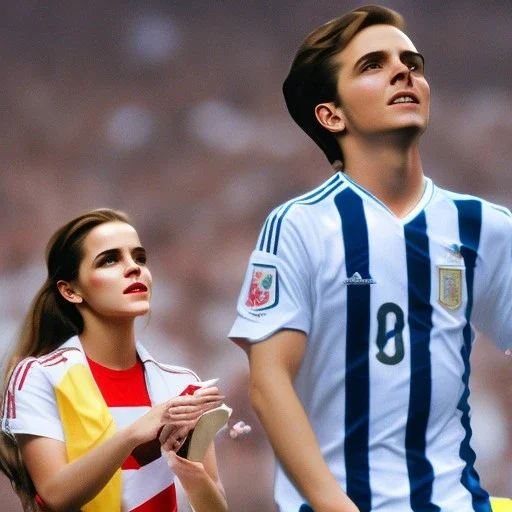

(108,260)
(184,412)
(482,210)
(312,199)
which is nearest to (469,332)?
(482,210)

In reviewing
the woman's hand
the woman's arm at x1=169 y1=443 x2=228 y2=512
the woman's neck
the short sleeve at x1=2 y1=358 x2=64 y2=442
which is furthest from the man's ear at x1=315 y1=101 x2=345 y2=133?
the short sleeve at x1=2 y1=358 x2=64 y2=442

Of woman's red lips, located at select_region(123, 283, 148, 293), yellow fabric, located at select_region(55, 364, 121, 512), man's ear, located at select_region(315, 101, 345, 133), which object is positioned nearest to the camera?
man's ear, located at select_region(315, 101, 345, 133)

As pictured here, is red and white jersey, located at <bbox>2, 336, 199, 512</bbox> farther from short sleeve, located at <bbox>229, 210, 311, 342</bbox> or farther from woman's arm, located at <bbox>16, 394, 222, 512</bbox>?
short sleeve, located at <bbox>229, 210, 311, 342</bbox>

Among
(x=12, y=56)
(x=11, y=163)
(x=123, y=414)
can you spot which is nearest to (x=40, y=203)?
(x=11, y=163)

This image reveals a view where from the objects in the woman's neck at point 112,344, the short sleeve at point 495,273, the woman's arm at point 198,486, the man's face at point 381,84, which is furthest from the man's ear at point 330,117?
the woman's neck at point 112,344

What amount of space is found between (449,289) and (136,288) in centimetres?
93

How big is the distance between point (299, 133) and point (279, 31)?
0.31m

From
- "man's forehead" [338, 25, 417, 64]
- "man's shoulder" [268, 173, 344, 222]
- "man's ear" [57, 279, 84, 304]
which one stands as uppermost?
"man's forehead" [338, 25, 417, 64]

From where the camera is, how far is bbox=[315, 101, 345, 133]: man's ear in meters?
1.72

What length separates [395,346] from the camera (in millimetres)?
1589

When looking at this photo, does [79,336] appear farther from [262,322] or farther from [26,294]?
[262,322]

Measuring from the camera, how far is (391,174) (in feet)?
5.49

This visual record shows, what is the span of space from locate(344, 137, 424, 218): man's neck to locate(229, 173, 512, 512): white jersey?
0.11ft

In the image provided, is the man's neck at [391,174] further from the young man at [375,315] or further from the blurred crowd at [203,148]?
the blurred crowd at [203,148]
